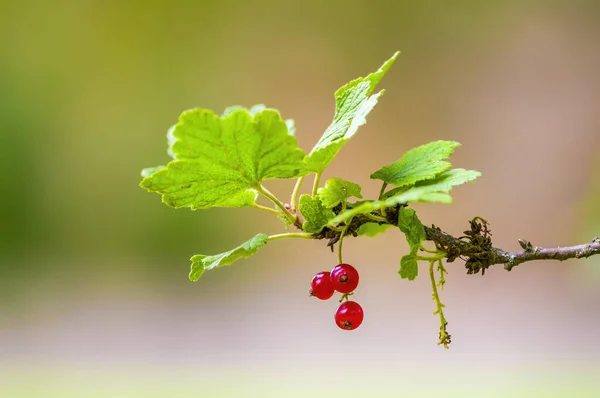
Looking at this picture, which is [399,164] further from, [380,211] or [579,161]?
[579,161]

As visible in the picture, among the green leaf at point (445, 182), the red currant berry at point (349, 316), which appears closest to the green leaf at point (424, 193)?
the green leaf at point (445, 182)

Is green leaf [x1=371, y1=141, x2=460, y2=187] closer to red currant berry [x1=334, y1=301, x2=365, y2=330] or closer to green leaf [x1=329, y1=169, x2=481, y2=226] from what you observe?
green leaf [x1=329, y1=169, x2=481, y2=226]

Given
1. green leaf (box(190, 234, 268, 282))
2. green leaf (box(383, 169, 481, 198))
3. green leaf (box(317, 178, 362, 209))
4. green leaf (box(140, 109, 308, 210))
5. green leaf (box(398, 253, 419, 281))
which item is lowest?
green leaf (box(398, 253, 419, 281))

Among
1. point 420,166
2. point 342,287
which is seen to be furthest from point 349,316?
point 420,166

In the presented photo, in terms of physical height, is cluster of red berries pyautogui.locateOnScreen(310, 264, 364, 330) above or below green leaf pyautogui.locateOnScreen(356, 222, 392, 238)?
below

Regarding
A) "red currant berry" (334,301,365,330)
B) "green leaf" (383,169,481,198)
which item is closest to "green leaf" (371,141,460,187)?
"green leaf" (383,169,481,198)

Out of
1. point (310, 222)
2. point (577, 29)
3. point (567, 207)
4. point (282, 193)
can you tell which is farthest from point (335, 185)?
point (577, 29)
